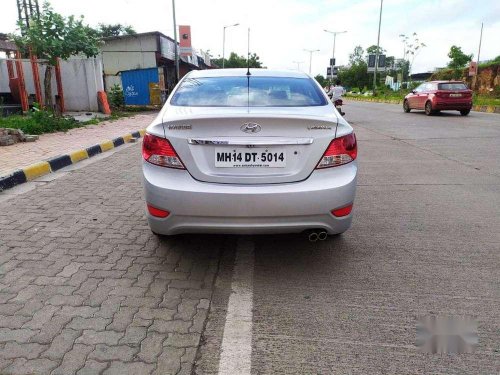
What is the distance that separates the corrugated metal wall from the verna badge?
19.4m

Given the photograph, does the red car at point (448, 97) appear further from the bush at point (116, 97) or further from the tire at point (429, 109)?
the bush at point (116, 97)

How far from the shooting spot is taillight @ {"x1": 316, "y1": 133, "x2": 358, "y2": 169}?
2.94 m

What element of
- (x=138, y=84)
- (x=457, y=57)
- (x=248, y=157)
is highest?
(x=457, y=57)

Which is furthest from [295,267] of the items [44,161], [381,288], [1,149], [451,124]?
[451,124]

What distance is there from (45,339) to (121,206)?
2514 mm

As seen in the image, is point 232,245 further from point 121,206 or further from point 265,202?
point 121,206

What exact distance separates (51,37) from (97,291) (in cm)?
1098

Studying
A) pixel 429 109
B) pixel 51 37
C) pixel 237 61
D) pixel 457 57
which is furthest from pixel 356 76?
pixel 51 37

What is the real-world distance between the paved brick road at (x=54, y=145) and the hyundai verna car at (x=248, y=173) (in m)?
3.96

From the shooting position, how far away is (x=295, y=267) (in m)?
3.24

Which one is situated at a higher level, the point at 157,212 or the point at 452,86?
the point at 452,86

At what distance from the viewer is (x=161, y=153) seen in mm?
2941

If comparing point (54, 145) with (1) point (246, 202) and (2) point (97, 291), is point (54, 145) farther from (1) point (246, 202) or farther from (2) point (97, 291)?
(1) point (246, 202)

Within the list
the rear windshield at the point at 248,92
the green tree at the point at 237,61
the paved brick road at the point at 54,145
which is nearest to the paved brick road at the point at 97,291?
the rear windshield at the point at 248,92
